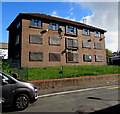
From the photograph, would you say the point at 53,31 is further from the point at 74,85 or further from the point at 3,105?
the point at 3,105

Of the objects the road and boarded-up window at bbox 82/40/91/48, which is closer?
the road

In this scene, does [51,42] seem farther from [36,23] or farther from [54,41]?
[36,23]

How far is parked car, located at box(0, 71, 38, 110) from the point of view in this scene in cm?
582

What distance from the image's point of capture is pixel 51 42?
82.5ft

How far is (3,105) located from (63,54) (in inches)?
820

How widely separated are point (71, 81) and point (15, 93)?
784 cm

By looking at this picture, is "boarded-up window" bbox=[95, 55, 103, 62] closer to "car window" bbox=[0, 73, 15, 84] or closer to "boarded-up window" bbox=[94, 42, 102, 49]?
"boarded-up window" bbox=[94, 42, 102, 49]

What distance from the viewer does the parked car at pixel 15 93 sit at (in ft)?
19.1

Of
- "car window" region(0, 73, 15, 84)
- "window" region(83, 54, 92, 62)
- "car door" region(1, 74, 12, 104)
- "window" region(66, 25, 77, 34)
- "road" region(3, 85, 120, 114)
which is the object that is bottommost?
"road" region(3, 85, 120, 114)

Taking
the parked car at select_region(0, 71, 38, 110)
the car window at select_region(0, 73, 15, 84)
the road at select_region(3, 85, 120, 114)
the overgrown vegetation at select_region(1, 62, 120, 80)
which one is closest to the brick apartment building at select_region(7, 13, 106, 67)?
the overgrown vegetation at select_region(1, 62, 120, 80)

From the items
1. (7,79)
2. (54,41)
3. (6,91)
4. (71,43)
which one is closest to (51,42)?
(54,41)

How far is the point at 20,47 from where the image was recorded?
22.4m

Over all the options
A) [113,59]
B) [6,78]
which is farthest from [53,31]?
[113,59]

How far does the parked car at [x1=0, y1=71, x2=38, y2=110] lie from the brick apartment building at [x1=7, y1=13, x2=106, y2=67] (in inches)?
630
